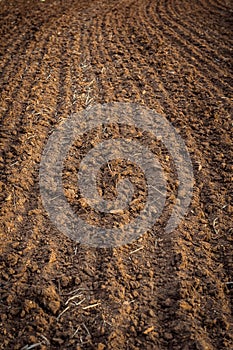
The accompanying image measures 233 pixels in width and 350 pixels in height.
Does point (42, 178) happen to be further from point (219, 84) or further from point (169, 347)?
point (219, 84)

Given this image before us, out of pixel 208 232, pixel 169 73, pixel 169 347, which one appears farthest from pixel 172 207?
pixel 169 73

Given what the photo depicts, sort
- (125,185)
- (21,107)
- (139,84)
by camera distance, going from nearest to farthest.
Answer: (125,185)
(21,107)
(139,84)

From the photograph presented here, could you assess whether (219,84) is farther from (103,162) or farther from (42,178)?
(42,178)

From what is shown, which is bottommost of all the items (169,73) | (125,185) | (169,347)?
(169,347)

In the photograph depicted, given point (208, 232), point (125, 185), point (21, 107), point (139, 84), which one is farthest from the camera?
point (139, 84)

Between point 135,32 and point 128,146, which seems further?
point 135,32

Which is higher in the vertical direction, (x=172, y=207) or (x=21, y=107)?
(x=21, y=107)

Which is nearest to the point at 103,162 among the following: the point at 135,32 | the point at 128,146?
the point at 128,146
